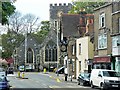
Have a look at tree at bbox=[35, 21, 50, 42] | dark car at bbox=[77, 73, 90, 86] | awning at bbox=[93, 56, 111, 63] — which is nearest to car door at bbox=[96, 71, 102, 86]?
dark car at bbox=[77, 73, 90, 86]

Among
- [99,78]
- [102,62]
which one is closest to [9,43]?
[102,62]

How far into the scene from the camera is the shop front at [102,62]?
43878mm

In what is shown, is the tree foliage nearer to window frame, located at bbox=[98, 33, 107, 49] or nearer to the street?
the street

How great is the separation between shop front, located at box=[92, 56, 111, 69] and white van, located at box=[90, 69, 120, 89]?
871cm

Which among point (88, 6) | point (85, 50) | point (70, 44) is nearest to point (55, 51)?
point (88, 6)

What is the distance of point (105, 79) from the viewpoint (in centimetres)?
3241

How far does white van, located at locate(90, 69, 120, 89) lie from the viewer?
32.3 meters

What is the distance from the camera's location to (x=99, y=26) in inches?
1870

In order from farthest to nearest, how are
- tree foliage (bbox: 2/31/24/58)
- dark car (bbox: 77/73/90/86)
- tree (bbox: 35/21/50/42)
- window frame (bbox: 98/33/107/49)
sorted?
tree (bbox: 35/21/50/42), tree foliage (bbox: 2/31/24/58), window frame (bbox: 98/33/107/49), dark car (bbox: 77/73/90/86)

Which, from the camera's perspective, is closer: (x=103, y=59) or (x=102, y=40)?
(x=103, y=59)

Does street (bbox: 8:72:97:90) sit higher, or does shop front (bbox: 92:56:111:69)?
shop front (bbox: 92:56:111:69)

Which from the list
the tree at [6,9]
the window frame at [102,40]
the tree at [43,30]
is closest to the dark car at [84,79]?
the window frame at [102,40]

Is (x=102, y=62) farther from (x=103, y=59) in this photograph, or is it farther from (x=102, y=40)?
(x=102, y=40)

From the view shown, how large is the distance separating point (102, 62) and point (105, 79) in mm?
12729
